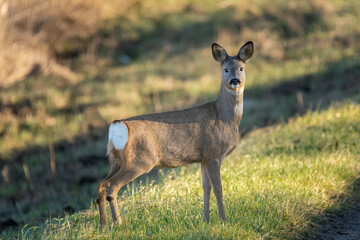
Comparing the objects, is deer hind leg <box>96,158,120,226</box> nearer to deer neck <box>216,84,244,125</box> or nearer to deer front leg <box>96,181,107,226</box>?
deer front leg <box>96,181,107,226</box>

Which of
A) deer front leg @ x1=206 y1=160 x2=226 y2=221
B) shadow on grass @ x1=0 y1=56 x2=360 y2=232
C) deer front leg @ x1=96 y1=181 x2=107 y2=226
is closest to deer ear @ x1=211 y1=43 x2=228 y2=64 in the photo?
deer front leg @ x1=206 y1=160 x2=226 y2=221

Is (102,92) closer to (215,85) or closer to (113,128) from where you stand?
(215,85)

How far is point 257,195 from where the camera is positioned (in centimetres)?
664

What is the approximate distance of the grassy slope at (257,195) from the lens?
564 cm

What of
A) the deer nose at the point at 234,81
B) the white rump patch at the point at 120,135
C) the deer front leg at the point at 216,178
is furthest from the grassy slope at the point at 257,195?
the deer nose at the point at 234,81

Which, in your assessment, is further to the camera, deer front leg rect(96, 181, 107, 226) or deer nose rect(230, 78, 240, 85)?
deer nose rect(230, 78, 240, 85)

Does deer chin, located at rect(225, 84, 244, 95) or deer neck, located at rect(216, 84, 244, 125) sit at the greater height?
deer chin, located at rect(225, 84, 244, 95)

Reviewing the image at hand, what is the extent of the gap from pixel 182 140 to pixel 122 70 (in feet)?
49.5

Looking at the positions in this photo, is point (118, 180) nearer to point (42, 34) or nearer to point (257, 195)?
point (257, 195)

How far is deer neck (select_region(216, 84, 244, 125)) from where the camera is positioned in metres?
6.09

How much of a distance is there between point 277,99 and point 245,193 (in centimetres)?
994

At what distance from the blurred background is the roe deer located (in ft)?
18.7

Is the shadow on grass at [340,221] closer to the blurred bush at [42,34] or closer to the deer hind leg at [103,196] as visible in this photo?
the deer hind leg at [103,196]

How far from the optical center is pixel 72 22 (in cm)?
2230
